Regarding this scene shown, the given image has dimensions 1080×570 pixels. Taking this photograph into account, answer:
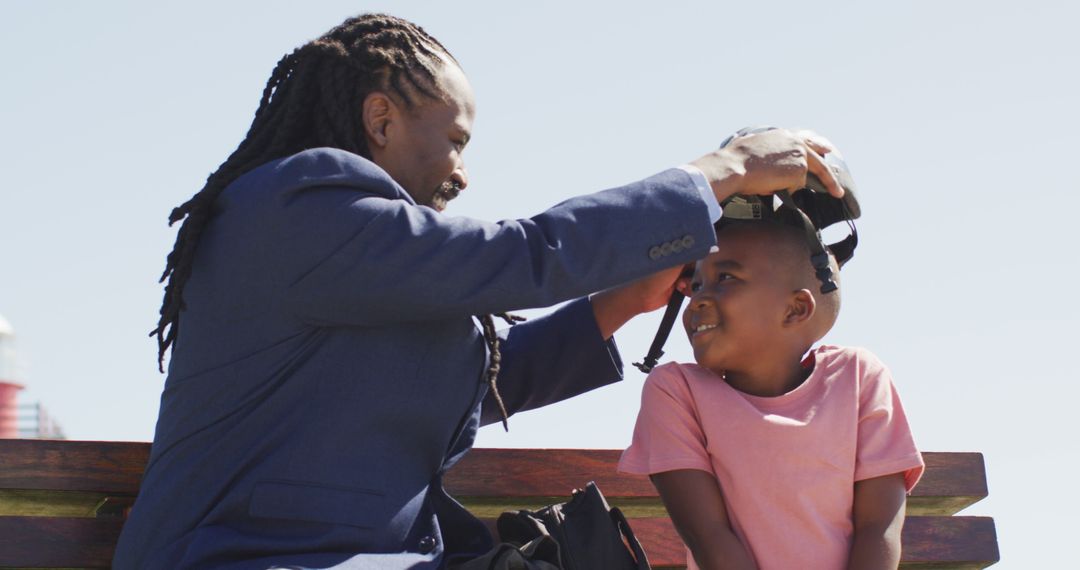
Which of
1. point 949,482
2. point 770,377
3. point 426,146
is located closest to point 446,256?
point 426,146

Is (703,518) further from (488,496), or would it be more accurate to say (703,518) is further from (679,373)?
(488,496)

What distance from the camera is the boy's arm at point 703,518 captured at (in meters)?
3.27

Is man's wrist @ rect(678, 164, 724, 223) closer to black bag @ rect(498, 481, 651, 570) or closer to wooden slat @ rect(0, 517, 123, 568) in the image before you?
black bag @ rect(498, 481, 651, 570)

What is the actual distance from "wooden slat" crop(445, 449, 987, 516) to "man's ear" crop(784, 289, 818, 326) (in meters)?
0.74

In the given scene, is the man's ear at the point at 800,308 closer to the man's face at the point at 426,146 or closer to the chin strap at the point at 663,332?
the chin strap at the point at 663,332

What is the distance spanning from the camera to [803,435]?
3383 millimetres

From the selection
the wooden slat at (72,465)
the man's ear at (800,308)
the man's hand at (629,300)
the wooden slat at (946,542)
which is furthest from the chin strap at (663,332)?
the wooden slat at (72,465)

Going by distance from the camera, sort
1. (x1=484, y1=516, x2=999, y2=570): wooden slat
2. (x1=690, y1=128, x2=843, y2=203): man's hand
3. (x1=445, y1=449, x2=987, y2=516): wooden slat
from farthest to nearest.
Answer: (x1=484, y1=516, x2=999, y2=570): wooden slat < (x1=445, y1=449, x2=987, y2=516): wooden slat < (x1=690, y1=128, x2=843, y2=203): man's hand


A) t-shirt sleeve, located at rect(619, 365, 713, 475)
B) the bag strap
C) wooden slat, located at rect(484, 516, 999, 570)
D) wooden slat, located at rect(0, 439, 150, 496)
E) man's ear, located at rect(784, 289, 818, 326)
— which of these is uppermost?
man's ear, located at rect(784, 289, 818, 326)

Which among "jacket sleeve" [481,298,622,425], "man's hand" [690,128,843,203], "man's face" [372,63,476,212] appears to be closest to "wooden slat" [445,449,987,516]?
"jacket sleeve" [481,298,622,425]

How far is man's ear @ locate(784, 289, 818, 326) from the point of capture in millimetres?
3559

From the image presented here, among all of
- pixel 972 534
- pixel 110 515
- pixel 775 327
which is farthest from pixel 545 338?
pixel 972 534

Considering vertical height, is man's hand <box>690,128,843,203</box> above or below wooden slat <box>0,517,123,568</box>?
above

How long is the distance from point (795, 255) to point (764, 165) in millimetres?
375
